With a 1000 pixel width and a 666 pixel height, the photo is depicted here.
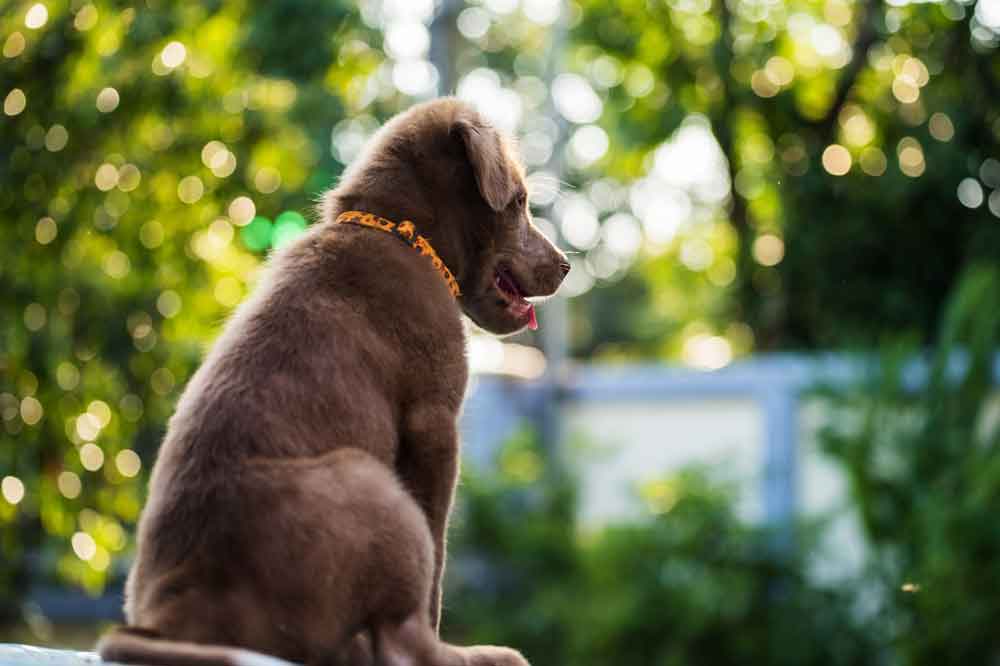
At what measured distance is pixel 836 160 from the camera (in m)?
16.5

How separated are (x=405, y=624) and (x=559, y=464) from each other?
10840 mm

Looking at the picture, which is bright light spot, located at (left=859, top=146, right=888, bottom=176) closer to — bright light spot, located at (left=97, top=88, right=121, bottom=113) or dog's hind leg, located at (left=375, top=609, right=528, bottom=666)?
bright light spot, located at (left=97, top=88, right=121, bottom=113)

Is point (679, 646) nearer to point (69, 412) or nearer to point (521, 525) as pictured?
point (521, 525)

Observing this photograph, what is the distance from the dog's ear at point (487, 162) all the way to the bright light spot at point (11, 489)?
3.72 m

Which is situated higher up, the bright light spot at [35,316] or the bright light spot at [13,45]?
the bright light spot at [13,45]

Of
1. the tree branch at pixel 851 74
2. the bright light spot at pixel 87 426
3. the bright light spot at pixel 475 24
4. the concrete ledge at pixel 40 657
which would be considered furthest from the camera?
the bright light spot at pixel 475 24

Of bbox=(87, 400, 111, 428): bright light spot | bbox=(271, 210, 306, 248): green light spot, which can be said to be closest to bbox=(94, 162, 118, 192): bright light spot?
bbox=(271, 210, 306, 248): green light spot

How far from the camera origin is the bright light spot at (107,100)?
6.73 m

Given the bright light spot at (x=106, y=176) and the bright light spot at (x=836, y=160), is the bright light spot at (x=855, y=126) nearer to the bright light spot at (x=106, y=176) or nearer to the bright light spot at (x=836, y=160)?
the bright light spot at (x=836, y=160)

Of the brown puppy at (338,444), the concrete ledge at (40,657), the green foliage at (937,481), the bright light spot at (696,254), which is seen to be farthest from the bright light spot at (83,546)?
the bright light spot at (696,254)

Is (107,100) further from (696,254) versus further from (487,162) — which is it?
(696,254)

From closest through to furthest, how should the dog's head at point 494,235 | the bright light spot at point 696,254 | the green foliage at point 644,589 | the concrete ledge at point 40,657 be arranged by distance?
the concrete ledge at point 40,657
the dog's head at point 494,235
the green foliage at point 644,589
the bright light spot at point 696,254

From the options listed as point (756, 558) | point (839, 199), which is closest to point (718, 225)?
point (839, 199)

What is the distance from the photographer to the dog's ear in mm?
3389
